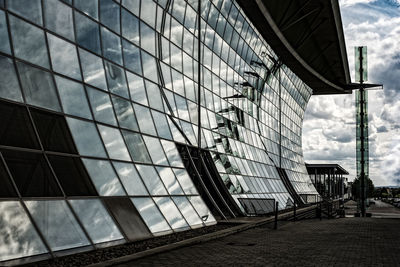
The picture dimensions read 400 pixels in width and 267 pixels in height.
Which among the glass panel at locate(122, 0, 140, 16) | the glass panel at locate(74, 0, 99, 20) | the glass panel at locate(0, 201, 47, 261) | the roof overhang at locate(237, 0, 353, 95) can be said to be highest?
the roof overhang at locate(237, 0, 353, 95)

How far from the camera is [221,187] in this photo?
26.6m

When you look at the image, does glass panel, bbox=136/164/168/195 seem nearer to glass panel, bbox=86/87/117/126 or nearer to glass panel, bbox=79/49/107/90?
glass panel, bbox=86/87/117/126

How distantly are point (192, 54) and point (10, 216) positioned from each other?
61.2 ft

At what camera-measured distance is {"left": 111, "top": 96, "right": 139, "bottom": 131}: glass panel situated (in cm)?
1700

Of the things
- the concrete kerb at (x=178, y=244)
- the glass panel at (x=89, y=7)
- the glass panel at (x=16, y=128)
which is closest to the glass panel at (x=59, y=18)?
the glass panel at (x=89, y=7)

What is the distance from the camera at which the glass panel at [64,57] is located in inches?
551

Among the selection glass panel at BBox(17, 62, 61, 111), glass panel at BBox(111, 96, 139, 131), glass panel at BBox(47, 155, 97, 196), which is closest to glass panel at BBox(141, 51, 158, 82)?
glass panel at BBox(111, 96, 139, 131)

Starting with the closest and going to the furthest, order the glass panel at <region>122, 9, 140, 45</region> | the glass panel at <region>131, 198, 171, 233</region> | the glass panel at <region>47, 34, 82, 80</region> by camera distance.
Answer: the glass panel at <region>47, 34, 82, 80</region>, the glass panel at <region>131, 198, 171, 233</region>, the glass panel at <region>122, 9, 140, 45</region>

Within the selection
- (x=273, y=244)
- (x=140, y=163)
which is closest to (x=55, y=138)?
(x=140, y=163)

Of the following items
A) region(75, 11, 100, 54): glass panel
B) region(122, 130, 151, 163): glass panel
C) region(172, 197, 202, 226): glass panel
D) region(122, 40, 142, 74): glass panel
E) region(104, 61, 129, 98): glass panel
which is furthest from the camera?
region(122, 40, 142, 74): glass panel

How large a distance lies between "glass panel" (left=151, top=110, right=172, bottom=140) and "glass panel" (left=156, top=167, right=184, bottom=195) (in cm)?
193

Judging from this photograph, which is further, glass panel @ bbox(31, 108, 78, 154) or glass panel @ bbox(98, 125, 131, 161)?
glass panel @ bbox(98, 125, 131, 161)

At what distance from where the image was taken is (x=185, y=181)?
2048 centimetres

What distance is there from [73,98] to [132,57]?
5854 mm
